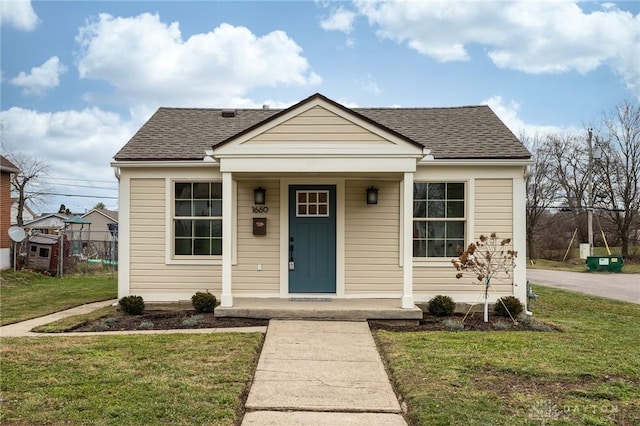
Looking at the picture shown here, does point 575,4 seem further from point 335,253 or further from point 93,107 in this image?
point 93,107

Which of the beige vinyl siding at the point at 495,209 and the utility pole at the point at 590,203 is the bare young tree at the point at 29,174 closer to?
the beige vinyl siding at the point at 495,209

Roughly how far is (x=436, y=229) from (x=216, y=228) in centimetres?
422

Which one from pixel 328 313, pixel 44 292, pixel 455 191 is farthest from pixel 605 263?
pixel 44 292

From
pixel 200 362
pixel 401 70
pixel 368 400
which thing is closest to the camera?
pixel 368 400

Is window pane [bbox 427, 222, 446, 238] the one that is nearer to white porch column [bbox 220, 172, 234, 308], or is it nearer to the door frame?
the door frame

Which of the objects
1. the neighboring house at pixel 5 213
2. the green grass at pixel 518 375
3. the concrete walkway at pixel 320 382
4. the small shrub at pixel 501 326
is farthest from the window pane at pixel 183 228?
the neighboring house at pixel 5 213

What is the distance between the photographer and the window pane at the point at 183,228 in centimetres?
876

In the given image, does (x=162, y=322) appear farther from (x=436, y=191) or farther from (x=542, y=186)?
(x=542, y=186)

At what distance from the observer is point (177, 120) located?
33.5ft

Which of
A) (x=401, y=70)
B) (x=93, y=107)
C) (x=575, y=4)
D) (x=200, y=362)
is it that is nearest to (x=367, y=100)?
(x=401, y=70)

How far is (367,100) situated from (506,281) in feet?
36.8

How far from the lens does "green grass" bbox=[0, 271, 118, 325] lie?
29.3 ft

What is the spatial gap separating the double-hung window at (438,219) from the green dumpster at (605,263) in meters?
17.4

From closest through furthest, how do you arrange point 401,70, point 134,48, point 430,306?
point 430,306
point 134,48
point 401,70
